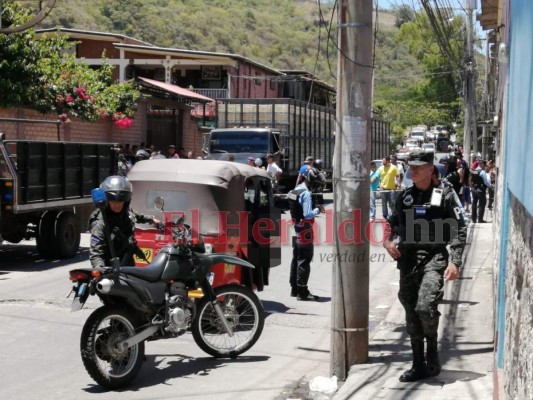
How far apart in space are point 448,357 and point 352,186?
1870 millimetres

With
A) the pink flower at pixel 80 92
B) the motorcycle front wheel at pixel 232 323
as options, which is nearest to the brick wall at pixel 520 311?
the motorcycle front wheel at pixel 232 323

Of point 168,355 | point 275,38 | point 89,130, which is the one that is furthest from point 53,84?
point 275,38

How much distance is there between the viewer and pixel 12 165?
13.4 meters

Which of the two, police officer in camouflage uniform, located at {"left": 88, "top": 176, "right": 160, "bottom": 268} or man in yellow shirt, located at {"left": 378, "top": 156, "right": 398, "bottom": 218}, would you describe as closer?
police officer in camouflage uniform, located at {"left": 88, "top": 176, "right": 160, "bottom": 268}

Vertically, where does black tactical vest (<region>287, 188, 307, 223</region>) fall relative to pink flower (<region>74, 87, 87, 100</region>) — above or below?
below

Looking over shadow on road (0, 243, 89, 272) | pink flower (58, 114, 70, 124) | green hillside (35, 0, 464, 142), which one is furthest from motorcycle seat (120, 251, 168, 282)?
green hillside (35, 0, 464, 142)

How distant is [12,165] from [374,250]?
24.4 ft

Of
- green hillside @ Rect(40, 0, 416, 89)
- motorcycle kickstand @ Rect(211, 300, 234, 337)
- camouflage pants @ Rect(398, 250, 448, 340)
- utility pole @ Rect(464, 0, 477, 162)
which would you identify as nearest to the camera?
camouflage pants @ Rect(398, 250, 448, 340)

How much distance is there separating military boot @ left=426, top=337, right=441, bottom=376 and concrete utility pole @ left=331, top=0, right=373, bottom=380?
0.69 metres

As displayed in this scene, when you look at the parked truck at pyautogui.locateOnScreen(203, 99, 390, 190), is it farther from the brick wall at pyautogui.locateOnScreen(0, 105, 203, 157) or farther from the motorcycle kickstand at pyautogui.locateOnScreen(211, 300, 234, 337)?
the motorcycle kickstand at pyautogui.locateOnScreen(211, 300, 234, 337)

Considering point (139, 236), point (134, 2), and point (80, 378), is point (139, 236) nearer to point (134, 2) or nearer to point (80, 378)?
point (80, 378)

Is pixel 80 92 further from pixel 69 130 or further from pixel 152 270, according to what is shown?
pixel 152 270

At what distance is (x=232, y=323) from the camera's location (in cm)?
841

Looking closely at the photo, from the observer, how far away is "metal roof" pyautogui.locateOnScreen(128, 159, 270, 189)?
981cm
